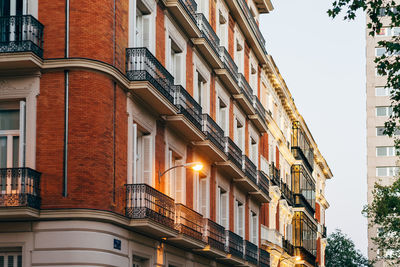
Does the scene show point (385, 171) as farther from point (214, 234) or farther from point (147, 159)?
point (147, 159)

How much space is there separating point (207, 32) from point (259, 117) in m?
12.5

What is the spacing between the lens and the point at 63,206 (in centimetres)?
2206

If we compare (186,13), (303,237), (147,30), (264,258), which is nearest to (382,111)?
(303,237)

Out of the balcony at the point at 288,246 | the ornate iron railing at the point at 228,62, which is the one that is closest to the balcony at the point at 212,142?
the ornate iron railing at the point at 228,62

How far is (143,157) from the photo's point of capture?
27.3m

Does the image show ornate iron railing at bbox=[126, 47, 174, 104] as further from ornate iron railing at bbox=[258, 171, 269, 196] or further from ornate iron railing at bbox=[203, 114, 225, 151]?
ornate iron railing at bbox=[258, 171, 269, 196]

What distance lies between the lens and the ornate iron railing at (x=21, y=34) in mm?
22453

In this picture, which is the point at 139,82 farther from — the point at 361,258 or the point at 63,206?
the point at 361,258

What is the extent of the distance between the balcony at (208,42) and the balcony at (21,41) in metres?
11.5

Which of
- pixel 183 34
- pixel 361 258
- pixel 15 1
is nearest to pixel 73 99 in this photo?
pixel 15 1

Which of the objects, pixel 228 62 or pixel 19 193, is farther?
pixel 228 62

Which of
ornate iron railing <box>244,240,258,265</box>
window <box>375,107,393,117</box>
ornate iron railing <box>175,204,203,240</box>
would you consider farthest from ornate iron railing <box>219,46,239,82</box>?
window <box>375,107,393,117</box>

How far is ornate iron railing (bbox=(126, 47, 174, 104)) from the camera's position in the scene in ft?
82.4

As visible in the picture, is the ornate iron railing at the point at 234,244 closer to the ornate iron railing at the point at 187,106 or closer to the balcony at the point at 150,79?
the ornate iron railing at the point at 187,106
